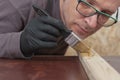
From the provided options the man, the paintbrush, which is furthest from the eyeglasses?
the paintbrush

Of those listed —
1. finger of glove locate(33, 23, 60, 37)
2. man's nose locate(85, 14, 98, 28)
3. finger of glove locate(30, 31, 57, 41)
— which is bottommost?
man's nose locate(85, 14, 98, 28)

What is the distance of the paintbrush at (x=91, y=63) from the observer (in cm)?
66

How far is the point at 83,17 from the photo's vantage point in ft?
2.65

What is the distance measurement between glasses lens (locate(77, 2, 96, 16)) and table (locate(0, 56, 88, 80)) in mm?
154

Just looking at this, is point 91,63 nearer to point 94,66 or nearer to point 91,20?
point 94,66

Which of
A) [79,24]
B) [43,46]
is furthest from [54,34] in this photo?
[79,24]

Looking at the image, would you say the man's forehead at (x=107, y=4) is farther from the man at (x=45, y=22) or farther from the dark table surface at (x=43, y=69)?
the dark table surface at (x=43, y=69)

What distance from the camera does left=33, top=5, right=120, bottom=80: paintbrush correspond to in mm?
655

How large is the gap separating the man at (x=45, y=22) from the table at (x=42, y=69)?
4 cm

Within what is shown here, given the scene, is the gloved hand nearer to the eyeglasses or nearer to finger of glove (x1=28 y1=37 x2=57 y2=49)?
finger of glove (x1=28 y1=37 x2=57 y2=49)

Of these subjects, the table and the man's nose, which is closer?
the table

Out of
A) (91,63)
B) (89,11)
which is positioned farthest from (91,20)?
(91,63)

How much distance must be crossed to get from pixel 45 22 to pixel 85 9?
0.18 meters

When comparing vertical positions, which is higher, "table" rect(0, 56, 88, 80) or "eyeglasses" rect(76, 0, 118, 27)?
"eyeglasses" rect(76, 0, 118, 27)
